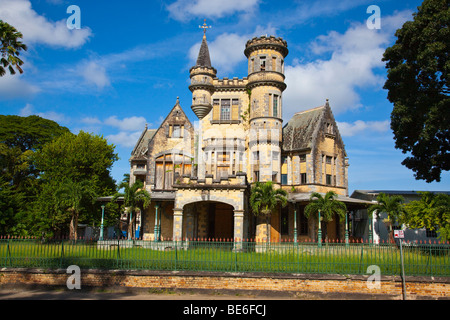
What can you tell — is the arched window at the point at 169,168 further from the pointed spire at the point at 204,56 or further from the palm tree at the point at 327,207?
the palm tree at the point at 327,207

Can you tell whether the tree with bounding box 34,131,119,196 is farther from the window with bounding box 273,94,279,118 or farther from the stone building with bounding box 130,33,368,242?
the window with bounding box 273,94,279,118

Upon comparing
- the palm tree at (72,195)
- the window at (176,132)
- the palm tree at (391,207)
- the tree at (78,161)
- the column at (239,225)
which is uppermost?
the window at (176,132)

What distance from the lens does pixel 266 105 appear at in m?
29.5

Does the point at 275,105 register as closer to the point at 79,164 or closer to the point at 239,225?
the point at 239,225

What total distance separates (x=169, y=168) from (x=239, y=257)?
57.2 feet

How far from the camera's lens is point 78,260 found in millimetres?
14477

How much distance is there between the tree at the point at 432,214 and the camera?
17234mm

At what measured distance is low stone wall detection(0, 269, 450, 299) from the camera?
12945mm

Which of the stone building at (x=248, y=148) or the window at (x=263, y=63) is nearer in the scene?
the stone building at (x=248, y=148)

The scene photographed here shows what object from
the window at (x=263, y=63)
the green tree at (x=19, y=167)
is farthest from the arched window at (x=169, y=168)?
the green tree at (x=19, y=167)

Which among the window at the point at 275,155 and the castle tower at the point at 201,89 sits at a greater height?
the castle tower at the point at 201,89

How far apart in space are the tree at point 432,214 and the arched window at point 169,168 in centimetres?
1701

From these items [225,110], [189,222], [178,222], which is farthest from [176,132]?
[178,222]
